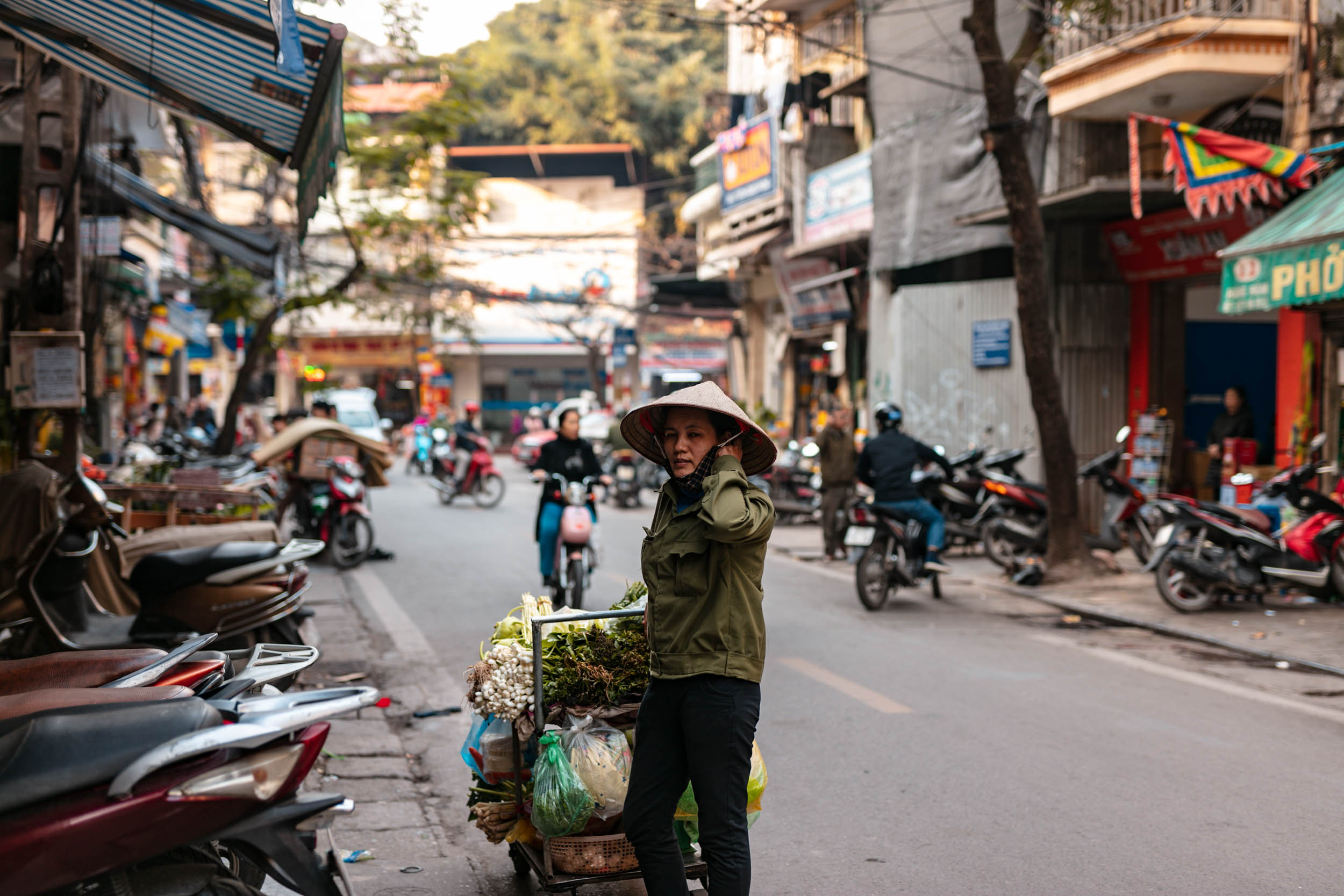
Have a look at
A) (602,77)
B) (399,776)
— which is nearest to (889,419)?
(399,776)

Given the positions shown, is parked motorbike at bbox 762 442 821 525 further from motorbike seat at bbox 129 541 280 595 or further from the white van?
motorbike seat at bbox 129 541 280 595

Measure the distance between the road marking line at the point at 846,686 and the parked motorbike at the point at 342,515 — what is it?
6.18 m

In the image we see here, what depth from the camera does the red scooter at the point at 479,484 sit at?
19.7 meters

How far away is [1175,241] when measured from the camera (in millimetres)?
13781

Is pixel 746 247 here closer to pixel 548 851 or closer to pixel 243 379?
pixel 243 379

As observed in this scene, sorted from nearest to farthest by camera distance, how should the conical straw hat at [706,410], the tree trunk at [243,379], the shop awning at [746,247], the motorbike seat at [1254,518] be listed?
1. the conical straw hat at [706,410]
2. the motorbike seat at [1254,518]
3. the tree trunk at [243,379]
4. the shop awning at [746,247]

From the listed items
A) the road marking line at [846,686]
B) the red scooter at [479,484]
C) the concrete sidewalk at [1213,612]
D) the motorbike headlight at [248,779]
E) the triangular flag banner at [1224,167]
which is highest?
the triangular flag banner at [1224,167]

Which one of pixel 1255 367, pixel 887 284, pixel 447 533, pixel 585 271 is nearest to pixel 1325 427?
pixel 1255 367

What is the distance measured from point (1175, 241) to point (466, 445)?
449 inches

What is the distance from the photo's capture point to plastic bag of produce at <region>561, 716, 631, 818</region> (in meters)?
3.64

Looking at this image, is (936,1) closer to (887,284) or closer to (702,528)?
(887,284)

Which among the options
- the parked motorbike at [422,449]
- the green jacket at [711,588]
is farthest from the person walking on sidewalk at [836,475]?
the parked motorbike at [422,449]

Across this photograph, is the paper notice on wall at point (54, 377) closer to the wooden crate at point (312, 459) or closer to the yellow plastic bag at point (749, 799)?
the wooden crate at point (312, 459)

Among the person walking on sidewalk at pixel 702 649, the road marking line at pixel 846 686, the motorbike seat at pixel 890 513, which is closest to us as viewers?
the person walking on sidewalk at pixel 702 649
